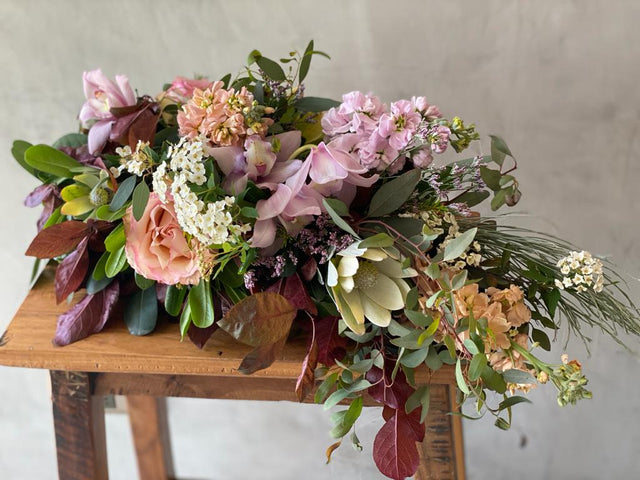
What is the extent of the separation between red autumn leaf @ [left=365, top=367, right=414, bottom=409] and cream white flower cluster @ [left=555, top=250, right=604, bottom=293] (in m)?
0.20

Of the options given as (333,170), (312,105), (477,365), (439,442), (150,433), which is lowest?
(150,433)

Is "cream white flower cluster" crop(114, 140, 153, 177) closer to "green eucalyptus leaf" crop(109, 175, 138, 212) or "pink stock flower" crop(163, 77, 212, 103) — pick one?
"green eucalyptus leaf" crop(109, 175, 138, 212)

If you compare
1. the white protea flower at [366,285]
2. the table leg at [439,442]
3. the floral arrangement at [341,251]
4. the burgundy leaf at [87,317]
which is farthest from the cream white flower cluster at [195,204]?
the table leg at [439,442]

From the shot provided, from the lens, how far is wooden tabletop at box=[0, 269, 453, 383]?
80 centimetres

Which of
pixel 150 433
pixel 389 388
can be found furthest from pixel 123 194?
pixel 150 433

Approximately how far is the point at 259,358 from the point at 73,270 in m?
0.30

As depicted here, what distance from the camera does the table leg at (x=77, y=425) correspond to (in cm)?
89

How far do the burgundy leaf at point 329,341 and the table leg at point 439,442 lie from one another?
5.0 inches

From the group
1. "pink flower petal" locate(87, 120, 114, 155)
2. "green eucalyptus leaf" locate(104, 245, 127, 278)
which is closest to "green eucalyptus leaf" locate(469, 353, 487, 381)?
"green eucalyptus leaf" locate(104, 245, 127, 278)

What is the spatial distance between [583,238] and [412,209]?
0.54 meters

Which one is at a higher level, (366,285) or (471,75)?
(471,75)

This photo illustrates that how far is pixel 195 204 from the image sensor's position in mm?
684

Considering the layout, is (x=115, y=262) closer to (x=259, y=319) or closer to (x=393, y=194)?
(x=259, y=319)

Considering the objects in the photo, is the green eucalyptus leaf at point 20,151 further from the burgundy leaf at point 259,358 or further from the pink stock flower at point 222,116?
the burgundy leaf at point 259,358
